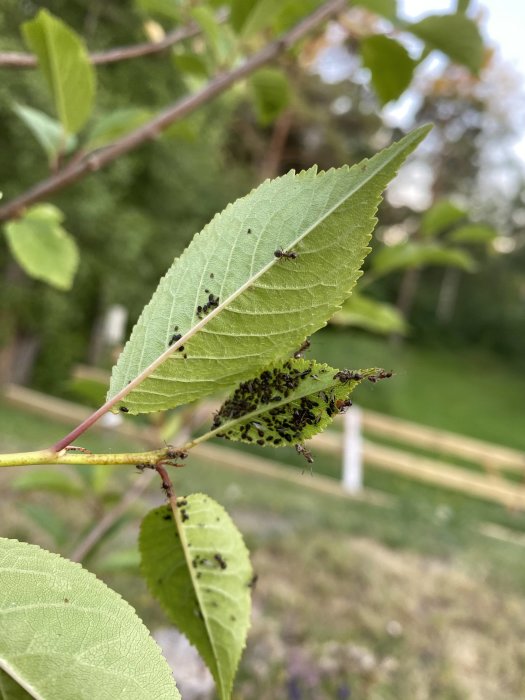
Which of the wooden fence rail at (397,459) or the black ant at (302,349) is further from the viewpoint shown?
the wooden fence rail at (397,459)

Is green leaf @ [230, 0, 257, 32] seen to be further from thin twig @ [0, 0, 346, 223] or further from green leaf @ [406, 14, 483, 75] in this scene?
green leaf @ [406, 14, 483, 75]

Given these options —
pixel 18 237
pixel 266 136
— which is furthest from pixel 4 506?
pixel 266 136

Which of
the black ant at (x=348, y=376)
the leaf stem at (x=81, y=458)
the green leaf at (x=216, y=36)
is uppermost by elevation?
the green leaf at (x=216, y=36)

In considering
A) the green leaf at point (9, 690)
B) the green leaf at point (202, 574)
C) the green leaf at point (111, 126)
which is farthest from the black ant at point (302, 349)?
the green leaf at point (111, 126)

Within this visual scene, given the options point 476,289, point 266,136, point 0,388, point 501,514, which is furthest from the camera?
point 476,289

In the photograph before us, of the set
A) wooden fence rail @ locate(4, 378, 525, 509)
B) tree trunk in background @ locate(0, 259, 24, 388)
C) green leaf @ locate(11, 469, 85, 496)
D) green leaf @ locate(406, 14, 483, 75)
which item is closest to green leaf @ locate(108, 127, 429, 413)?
green leaf @ locate(406, 14, 483, 75)

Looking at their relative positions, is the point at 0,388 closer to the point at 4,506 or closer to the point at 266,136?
the point at 4,506

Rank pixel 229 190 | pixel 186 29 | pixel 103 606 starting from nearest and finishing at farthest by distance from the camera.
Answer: pixel 103 606
pixel 186 29
pixel 229 190

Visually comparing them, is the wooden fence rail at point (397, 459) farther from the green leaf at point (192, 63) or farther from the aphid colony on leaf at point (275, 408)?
the aphid colony on leaf at point (275, 408)
